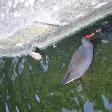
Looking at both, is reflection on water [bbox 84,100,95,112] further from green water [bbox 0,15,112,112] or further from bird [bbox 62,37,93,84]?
bird [bbox 62,37,93,84]

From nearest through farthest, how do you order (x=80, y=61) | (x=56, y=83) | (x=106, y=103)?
1. (x=80, y=61)
2. (x=106, y=103)
3. (x=56, y=83)

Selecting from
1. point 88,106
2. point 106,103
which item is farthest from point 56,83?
point 106,103

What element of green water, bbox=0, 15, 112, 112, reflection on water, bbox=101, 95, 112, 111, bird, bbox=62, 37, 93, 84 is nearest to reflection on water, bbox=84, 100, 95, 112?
green water, bbox=0, 15, 112, 112

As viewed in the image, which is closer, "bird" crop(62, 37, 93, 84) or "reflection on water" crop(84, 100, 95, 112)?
"bird" crop(62, 37, 93, 84)

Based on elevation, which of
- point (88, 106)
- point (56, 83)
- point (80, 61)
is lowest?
point (88, 106)

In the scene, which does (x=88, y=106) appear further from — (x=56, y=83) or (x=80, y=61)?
(x=80, y=61)

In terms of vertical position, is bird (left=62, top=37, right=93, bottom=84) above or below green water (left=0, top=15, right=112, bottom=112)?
above

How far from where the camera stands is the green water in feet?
13.1

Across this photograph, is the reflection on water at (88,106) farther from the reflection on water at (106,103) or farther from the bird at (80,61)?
the bird at (80,61)

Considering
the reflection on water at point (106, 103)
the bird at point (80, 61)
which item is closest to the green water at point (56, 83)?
the reflection on water at point (106, 103)

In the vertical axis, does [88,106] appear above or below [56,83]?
below

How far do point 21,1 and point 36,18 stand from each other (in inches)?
20.4

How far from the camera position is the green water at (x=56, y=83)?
398 cm

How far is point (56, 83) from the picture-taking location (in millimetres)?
4250
